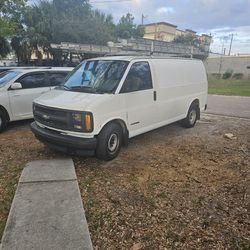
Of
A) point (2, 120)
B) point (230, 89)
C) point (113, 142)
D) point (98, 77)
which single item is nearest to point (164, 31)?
point (230, 89)

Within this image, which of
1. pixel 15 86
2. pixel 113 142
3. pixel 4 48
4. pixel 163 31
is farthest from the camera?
pixel 163 31

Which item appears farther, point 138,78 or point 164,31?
point 164,31

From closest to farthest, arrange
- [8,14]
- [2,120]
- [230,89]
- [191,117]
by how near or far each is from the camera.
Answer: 1. [2,120]
2. [191,117]
3. [8,14]
4. [230,89]

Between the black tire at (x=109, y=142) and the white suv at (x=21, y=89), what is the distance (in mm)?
2637

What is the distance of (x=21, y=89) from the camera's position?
742cm

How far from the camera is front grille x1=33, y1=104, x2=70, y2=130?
4742mm

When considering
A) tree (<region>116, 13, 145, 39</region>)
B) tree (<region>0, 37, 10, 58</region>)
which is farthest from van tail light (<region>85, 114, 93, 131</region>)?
tree (<region>116, 13, 145, 39</region>)

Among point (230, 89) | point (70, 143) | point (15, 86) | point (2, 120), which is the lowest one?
point (230, 89)

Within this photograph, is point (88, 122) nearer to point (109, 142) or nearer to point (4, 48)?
point (109, 142)

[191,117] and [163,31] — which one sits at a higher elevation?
[163,31]

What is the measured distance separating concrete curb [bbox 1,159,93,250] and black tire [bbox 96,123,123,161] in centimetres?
65

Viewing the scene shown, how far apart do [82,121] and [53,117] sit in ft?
2.21

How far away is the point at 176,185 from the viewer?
4.31 m

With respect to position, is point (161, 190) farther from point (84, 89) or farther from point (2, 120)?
point (2, 120)
